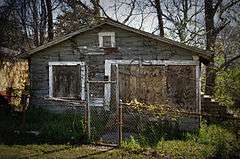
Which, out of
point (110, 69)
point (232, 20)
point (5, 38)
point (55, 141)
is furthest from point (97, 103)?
point (232, 20)

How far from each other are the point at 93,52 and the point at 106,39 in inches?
31.4

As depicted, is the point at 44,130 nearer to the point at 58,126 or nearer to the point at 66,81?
the point at 58,126

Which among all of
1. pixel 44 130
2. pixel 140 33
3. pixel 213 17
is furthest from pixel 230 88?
pixel 213 17

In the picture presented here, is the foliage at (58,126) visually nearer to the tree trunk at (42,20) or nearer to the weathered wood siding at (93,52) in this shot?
the weathered wood siding at (93,52)

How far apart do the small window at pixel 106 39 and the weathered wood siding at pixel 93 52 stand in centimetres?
16

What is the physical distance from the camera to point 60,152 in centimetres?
1165

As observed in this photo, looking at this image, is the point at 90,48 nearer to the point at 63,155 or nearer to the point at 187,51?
the point at 187,51

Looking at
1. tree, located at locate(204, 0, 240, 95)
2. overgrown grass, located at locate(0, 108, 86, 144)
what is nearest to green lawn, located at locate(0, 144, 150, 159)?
overgrown grass, located at locate(0, 108, 86, 144)

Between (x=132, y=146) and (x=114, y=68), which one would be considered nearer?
(x=132, y=146)

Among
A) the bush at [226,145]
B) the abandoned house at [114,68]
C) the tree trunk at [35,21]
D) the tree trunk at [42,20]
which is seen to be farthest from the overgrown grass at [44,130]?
the tree trunk at [35,21]

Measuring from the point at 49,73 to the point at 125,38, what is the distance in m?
3.79

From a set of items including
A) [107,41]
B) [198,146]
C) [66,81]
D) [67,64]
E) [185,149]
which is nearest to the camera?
[185,149]

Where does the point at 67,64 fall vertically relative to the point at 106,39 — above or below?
below

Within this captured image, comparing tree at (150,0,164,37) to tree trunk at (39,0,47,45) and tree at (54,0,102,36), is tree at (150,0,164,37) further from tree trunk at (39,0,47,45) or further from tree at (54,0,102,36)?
tree trunk at (39,0,47,45)
